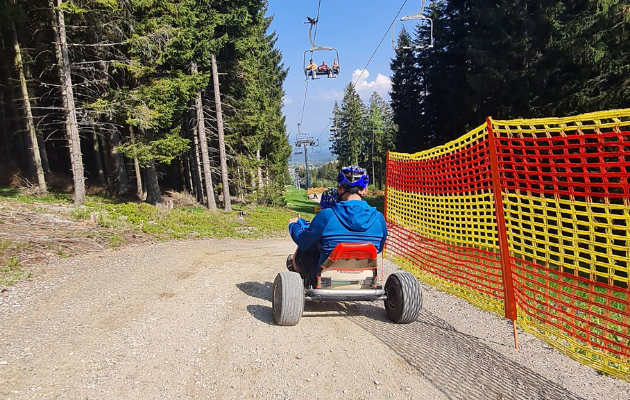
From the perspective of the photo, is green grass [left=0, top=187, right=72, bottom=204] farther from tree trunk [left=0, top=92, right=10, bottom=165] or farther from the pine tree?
the pine tree

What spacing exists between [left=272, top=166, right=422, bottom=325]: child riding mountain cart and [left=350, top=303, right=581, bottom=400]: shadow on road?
30 centimetres

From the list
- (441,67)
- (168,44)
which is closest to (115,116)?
(168,44)

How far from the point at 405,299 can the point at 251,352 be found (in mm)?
1893

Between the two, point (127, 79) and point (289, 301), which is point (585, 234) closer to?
point (289, 301)

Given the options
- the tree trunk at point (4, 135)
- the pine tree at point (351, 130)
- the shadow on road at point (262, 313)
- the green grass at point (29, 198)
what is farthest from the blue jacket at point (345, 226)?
the pine tree at point (351, 130)

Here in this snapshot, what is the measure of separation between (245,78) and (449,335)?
21145 millimetres

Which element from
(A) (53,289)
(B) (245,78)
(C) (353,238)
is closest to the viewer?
(C) (353,238)

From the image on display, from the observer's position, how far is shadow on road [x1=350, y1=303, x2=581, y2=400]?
10.1 feet

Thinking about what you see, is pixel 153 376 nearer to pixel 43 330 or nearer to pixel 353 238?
pixel 43 330

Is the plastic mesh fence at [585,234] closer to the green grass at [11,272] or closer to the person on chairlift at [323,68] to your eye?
the green grass at [11,272]

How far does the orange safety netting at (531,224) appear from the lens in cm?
335

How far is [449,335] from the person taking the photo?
14.0ft

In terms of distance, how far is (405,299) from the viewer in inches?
171

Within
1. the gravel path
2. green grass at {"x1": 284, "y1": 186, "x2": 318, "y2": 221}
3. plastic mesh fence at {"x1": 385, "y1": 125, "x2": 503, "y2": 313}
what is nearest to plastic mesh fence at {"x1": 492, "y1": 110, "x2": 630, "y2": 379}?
the gravel path
